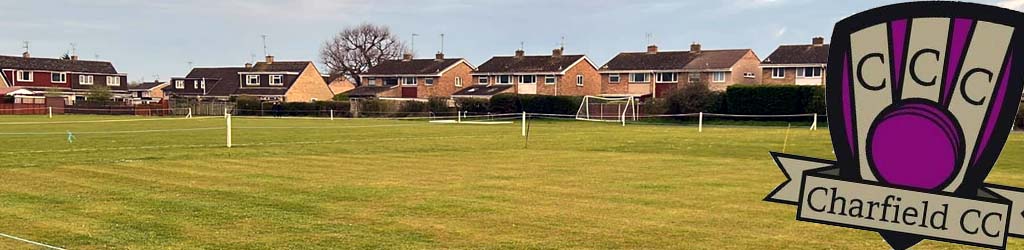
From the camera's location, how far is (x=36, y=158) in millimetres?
17172

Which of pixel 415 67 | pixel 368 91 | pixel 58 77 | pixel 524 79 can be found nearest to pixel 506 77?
pixel 524 79

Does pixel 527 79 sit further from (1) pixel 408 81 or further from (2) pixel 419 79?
(1) pixel 408 81

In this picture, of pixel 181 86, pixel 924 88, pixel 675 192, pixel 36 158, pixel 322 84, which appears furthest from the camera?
pixel 181 86

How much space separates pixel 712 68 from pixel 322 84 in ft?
141

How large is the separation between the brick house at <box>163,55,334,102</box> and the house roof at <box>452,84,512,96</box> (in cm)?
1767

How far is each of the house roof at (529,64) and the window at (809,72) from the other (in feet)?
66.7

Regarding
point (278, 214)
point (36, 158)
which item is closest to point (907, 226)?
point (278, 214)

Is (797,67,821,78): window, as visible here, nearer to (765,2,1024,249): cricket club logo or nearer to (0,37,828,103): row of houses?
(0,37,828,103): row of houses

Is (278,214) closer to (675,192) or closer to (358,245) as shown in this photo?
(358,245)

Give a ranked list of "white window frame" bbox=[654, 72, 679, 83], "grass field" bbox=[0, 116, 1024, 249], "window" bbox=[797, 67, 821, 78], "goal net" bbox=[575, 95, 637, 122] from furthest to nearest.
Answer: "white window frame" bbox=[654, 72, 679, 83] < "window" bbox=[797, 67, 821, 78] < "goal net" bbox=[575, 95, 637, 122] < "grass field" bbox=[0, 116, 1024, 249]

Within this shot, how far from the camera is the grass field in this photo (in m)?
8.00

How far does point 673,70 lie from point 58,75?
6315cm

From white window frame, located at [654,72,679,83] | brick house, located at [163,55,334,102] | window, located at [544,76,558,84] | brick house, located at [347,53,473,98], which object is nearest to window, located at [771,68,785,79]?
white window frame, located at [654,72,679,83]

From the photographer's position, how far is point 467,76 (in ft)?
280
